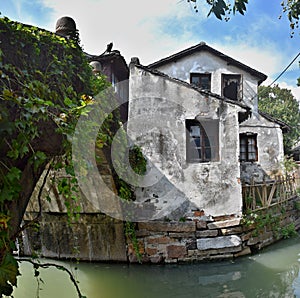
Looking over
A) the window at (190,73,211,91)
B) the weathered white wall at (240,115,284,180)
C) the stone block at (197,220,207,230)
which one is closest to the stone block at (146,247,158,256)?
the stone block at (197,220,207,230)

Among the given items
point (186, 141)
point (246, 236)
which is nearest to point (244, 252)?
point (246, 236)

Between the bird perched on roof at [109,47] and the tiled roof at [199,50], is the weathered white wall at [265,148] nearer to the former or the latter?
the tiled roof at [199,50]

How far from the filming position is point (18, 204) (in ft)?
7.70

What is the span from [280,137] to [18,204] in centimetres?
1184

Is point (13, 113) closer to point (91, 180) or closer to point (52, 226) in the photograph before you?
point (91, 180)

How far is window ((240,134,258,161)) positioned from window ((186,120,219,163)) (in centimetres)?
478

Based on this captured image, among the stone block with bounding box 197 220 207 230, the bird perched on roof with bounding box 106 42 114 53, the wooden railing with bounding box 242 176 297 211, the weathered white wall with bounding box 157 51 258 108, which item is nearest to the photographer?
the stone block with bounding box 197 220 207 230

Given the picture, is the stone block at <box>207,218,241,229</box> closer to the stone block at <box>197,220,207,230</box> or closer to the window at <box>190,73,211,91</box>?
the stone block at <box>197,220,207,230</box>

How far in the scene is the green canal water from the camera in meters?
5.61

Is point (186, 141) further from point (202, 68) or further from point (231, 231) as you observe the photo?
point (202, 68)

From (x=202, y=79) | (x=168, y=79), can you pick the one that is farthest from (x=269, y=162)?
(x=168, y=79)

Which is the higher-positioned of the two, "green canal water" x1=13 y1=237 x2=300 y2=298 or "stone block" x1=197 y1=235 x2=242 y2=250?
"stone block" x1=197 y1=235 x2=242 y2=250

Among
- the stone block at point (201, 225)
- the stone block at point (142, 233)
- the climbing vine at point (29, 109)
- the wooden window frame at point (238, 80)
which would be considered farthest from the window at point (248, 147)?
the climbing vine at point (29, 109)

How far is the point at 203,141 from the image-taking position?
7.71m
